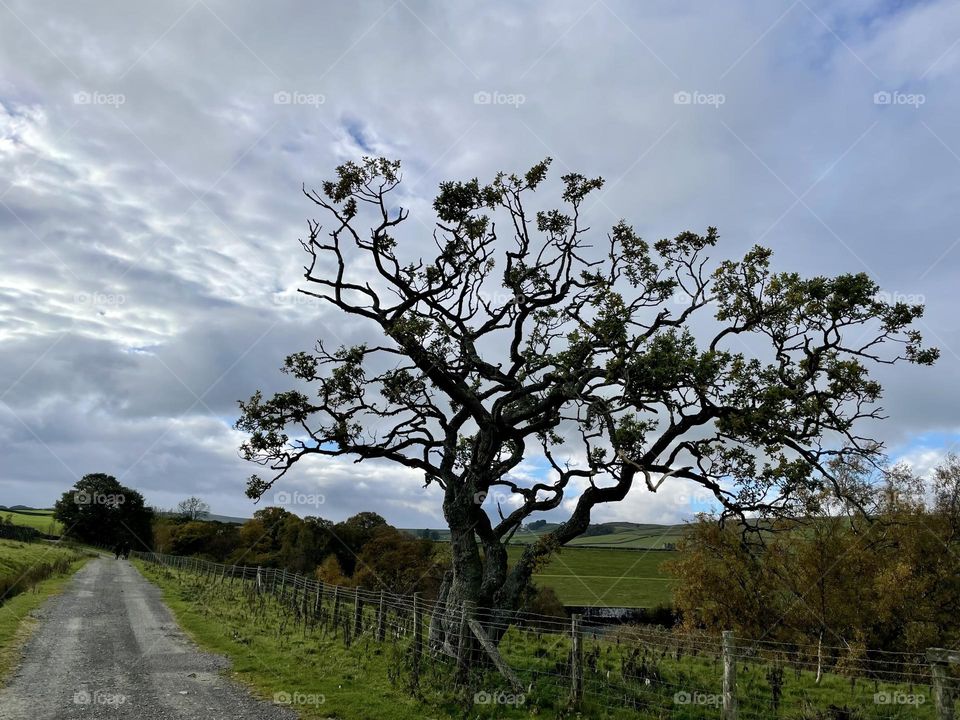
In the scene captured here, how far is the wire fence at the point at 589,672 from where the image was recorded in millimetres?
12867

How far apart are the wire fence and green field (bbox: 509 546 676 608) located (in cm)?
5197

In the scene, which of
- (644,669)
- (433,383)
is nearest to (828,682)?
(644,669)

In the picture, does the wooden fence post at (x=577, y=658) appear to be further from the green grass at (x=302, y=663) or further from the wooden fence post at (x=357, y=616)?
the wooden fence post at (x=357, y=616)

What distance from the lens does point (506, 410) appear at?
19828 millimetres

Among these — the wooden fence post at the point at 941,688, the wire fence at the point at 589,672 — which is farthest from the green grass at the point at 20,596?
the wooden fence post at the point at 941,688

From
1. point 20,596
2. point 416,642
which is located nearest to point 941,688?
point 416,642

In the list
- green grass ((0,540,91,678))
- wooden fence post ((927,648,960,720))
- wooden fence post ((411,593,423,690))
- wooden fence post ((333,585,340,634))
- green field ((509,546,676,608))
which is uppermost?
wooden fence post ((927,648,960,720))

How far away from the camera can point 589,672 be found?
1558 cm

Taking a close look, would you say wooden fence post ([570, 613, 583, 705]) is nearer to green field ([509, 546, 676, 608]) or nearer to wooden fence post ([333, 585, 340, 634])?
wooden fence post ([333, 585, 340, 634])

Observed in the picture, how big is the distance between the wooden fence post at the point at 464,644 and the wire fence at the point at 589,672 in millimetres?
25

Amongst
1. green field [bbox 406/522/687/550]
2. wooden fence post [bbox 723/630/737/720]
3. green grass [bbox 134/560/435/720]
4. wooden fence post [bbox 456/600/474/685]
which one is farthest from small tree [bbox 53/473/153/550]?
wooden fence post [bbox 723/630/737/720]

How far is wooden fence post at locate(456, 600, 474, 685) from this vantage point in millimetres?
14628

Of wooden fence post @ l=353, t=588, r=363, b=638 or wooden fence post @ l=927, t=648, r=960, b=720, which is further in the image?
wooden fence post @ l=353, t=588, r=363, b=638

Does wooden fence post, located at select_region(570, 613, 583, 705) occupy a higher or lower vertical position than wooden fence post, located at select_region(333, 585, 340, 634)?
higher
